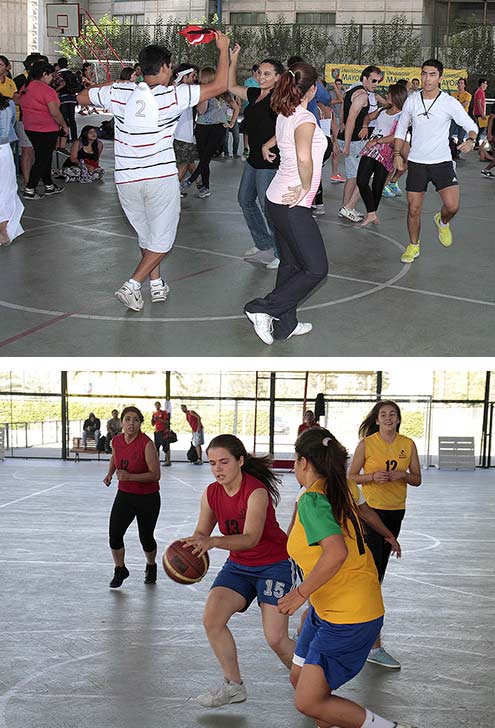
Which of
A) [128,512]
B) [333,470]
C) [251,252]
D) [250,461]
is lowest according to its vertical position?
[128,512]

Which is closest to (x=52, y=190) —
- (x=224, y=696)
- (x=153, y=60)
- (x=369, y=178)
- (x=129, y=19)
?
(x=369, y=178)

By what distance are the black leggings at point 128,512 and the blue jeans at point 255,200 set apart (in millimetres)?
2524

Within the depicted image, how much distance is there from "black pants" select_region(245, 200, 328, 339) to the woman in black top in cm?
93

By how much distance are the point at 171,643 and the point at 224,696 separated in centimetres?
114

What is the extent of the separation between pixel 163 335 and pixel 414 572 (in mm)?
3225

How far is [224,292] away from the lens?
25.2 ft

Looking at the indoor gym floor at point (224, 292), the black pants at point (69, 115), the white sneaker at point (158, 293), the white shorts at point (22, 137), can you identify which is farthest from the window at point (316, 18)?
the white sneaker at point (158, 293)

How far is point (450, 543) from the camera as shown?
31.2 ft

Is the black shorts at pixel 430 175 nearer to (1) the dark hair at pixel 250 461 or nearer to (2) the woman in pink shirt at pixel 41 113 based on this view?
(1) the dark hair at pixel 250 461

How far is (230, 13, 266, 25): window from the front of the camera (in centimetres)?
3994

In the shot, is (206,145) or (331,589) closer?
(331,589)

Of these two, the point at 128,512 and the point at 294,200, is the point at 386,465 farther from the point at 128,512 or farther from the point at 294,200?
the point at 128,512

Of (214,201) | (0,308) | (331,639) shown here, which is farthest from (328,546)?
(214,201)

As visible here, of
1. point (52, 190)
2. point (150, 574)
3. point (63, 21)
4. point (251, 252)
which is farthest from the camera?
point (63, 21)
